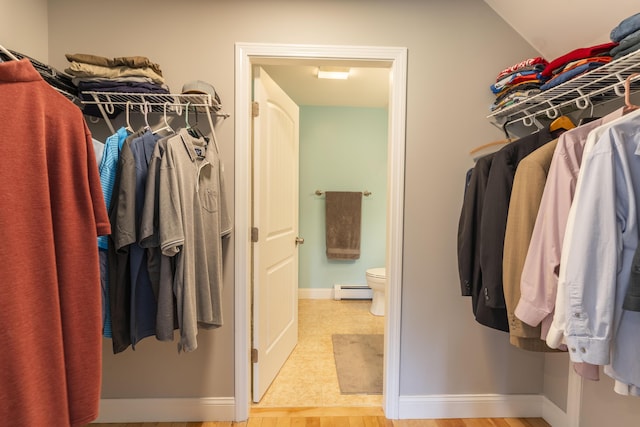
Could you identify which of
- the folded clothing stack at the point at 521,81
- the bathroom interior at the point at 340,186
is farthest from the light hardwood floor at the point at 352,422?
the folded clothing stack at the point at 521,81

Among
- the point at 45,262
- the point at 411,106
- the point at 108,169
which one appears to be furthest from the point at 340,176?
the point at 45,262

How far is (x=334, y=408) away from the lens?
5.54 ft

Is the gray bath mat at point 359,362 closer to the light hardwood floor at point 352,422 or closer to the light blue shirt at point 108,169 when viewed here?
the light hardwood floor at point 352,422

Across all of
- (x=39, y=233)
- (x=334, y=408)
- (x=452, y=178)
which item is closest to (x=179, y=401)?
(x=334, y=408)

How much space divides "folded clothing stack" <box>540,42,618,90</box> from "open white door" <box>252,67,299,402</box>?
1.40 m

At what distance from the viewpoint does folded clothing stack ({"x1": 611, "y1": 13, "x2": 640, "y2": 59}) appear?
91cm

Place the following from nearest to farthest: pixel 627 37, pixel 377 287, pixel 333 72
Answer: pixel 627 37 < pixel 333 72 < pixel 377 287

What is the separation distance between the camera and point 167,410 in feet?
5.14

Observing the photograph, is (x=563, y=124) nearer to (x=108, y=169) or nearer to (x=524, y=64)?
(x=524, y=64)

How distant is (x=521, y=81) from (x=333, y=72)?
1.45 m

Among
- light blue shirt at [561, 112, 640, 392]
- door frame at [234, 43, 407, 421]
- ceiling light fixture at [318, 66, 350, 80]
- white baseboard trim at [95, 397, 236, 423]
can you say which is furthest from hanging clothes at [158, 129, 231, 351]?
ceiling light fixture at [318, 66, 350, 80]

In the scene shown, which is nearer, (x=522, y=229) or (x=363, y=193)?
(x=522, y=229)

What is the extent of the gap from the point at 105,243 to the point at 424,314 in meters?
1.57

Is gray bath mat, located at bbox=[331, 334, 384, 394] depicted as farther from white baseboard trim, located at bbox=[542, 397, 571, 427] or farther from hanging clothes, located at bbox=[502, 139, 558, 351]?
hanging clothes, located at bbox=[502, 139, 558, 351]
